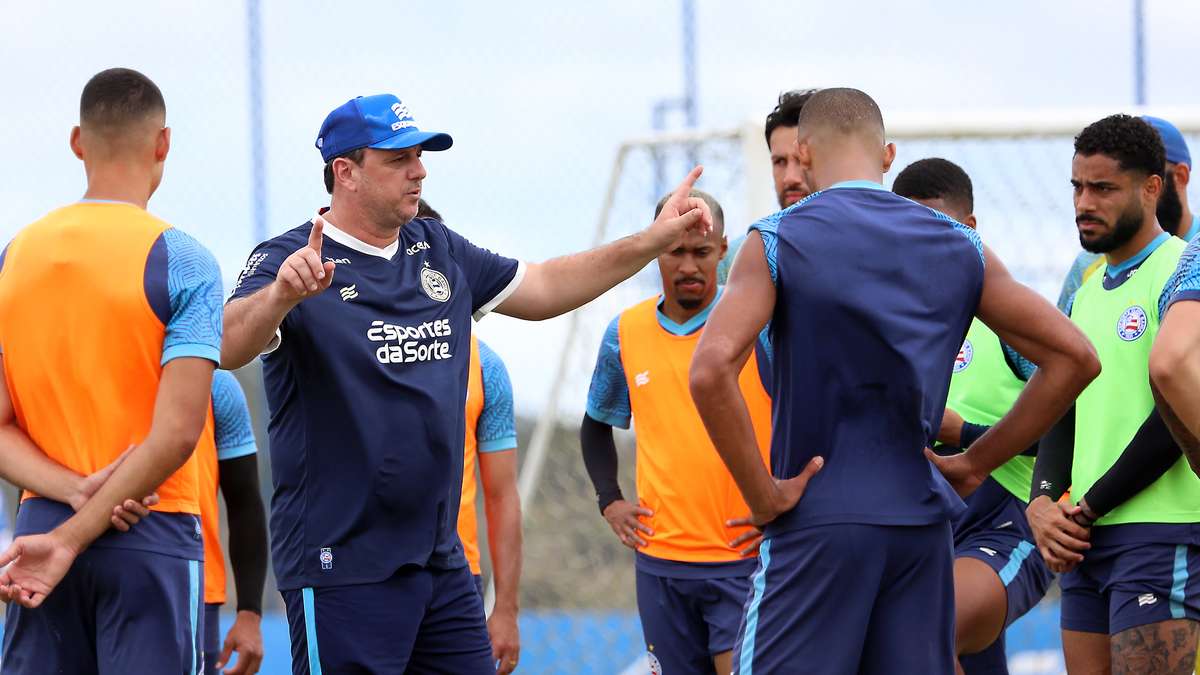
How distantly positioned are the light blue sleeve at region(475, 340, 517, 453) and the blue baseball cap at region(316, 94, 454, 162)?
1.55 m

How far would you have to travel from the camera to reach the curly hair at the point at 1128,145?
504 centimetres

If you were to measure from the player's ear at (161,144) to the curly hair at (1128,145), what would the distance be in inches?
119

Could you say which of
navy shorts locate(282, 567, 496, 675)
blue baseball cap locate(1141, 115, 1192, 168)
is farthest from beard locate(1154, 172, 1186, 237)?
navy shorts locate(282, 567, 496, 675)

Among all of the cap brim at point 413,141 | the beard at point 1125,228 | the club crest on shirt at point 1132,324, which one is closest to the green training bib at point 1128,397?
the club crest on shirt at point 1132,324

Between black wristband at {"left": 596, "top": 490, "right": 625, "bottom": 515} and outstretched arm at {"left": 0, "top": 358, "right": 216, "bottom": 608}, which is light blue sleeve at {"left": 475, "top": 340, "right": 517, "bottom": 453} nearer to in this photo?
black wristband at {"left": 596, "top": 490, "right": 625, "bottom": 515}

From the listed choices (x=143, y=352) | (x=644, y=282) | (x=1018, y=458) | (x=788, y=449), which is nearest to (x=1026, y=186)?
(x=644, y=282)

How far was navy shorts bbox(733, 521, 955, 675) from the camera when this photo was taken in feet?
12.6

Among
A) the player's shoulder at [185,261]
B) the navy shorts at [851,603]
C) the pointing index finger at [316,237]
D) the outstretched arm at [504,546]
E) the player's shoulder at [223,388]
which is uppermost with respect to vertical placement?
the pointing index finger at [316,237]

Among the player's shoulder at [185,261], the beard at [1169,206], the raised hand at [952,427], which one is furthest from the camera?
the beard at [1169,206]

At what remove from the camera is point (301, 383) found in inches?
173

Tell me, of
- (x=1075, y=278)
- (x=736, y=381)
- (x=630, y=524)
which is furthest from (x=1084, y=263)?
(x=736, y=381)

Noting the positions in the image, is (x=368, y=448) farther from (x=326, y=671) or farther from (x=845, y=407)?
(x=845, y=407)

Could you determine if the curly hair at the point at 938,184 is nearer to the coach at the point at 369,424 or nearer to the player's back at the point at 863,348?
the coach at the point at 369,424

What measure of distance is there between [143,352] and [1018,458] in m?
3.33
